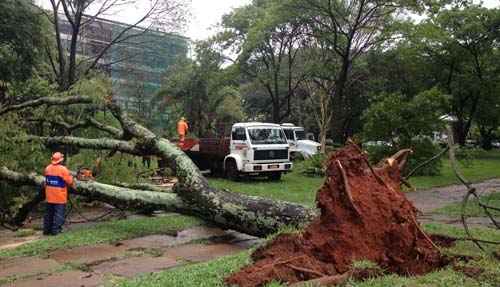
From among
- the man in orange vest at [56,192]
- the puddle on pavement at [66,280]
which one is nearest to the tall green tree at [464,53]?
the man in orange vest at [56,192]

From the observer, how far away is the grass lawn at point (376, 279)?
4.55m

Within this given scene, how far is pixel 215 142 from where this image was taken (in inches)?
777

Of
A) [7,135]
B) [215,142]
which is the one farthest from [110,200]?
[215,142]

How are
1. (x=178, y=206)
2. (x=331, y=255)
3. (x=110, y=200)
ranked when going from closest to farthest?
(x=331, y=255) → (x=178, y=206) → (x=110, y=200)

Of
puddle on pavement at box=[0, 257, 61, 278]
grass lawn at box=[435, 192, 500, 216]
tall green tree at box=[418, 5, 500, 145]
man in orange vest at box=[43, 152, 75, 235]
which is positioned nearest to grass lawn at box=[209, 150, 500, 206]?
grass lawn at box=[435, 192, 500, 216]

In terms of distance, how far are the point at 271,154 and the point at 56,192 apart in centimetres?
982

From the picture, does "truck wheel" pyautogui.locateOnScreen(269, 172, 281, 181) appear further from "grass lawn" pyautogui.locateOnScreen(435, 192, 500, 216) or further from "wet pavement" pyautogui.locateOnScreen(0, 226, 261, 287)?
"wet pavement" pyautogui.locateOnScreen(0, 226, 261, 287)

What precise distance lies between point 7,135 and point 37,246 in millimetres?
3279

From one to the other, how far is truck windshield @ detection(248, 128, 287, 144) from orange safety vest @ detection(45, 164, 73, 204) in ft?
→ 30.8

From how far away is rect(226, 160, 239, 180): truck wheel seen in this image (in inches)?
718

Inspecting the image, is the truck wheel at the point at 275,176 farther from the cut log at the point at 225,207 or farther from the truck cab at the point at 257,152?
the cut log at the point at 225,207

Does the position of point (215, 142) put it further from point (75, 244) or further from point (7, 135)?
point (75, 244)

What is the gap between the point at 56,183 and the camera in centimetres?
934

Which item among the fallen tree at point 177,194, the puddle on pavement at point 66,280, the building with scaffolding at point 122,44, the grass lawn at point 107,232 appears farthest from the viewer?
the building with scaffolding at point 122,44
